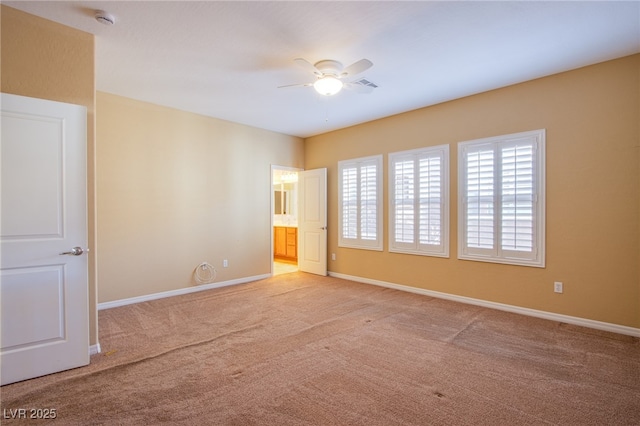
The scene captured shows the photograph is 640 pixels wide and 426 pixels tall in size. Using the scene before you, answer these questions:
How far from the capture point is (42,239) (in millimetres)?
2432

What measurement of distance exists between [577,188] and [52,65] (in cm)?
528

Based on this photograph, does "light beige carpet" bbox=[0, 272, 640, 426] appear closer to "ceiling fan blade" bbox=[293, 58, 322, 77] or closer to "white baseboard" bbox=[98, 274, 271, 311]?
"white baseboard" bbox=[98, 274, 271, 311]

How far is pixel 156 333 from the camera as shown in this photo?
3.29m

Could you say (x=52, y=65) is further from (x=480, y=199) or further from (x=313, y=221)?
(x=480, y=199)

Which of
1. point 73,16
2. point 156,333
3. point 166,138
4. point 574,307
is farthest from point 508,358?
point 166,138

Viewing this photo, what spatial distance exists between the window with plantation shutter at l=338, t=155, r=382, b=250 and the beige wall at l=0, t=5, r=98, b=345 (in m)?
3.95

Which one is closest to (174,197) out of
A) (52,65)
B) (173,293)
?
(173,293)

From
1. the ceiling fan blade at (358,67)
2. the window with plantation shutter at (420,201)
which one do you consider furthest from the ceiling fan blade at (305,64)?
the window with plantation shutter at (420,201)

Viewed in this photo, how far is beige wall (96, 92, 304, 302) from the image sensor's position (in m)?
4.14

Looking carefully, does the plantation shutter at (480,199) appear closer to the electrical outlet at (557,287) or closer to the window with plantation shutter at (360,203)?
the electrical outlet at (557,287)

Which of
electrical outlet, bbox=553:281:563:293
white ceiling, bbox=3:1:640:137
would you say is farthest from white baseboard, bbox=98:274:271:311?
electrical outlet, bbox=553:281:563:293

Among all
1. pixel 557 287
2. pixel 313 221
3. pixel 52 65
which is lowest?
pixel 557 287

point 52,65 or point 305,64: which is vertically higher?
point 305,64

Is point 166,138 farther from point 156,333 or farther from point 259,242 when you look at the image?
point 156,333
